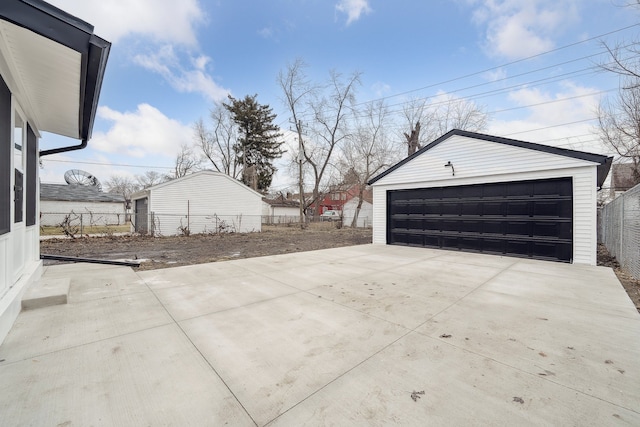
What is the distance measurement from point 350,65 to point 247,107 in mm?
14198

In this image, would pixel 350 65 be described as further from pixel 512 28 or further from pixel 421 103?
pixel 512 28

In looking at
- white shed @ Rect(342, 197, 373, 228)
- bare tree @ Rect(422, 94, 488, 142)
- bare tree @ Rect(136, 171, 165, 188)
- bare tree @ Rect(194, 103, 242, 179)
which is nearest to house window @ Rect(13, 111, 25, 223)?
bare tree @ Rect(422, 94, 488, 142)

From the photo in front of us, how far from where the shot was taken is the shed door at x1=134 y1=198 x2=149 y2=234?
15.5 meters

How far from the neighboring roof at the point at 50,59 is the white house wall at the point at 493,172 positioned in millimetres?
8744

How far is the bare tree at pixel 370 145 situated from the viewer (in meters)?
21.5

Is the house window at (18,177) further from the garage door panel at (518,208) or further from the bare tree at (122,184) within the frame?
the bare tree at (122,184)

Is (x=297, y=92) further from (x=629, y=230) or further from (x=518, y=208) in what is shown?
(x=629, y=230)

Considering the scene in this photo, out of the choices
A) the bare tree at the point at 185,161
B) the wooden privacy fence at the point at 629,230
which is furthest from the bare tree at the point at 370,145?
the bare tree at the point at 185,161

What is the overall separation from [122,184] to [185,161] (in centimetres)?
2170

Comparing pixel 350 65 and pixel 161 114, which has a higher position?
pixel 350 65

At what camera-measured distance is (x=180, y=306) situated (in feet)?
11.3

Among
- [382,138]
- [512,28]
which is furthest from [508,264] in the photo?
[382,138]

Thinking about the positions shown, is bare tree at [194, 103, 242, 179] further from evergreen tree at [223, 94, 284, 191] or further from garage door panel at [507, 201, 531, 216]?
garage door panel at [507, 201, 531, 216]

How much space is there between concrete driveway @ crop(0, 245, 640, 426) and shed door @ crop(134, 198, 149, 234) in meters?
12.9
